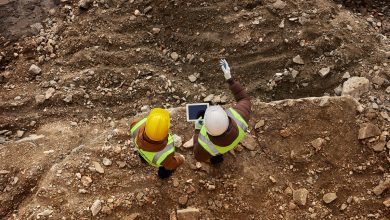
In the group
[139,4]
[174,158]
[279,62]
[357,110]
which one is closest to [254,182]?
[174,158]

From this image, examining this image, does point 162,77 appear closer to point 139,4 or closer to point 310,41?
point 139,4

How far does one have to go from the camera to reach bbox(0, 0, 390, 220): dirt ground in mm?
4520

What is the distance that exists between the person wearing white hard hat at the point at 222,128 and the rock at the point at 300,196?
0.97 meters

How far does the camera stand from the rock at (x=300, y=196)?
445cm

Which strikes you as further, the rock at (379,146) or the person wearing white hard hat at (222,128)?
the rock at (379,146)

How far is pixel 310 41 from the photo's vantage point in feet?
18.6

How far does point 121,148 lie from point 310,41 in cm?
291

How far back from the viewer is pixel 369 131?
4668mm

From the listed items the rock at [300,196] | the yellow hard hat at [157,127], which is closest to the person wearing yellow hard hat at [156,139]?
the yellow hard hat at [157,127]

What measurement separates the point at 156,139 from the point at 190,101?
1.96 meters

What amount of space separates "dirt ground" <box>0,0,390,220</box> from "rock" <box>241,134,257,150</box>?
0.08 ft

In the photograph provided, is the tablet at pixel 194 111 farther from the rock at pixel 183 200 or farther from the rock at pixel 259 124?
the rock at pixel 183 200

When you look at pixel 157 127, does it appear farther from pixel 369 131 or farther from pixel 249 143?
pixel 369 131

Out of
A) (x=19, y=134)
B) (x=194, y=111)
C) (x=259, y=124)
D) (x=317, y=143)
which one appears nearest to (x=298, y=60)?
(x=259, y=124)
